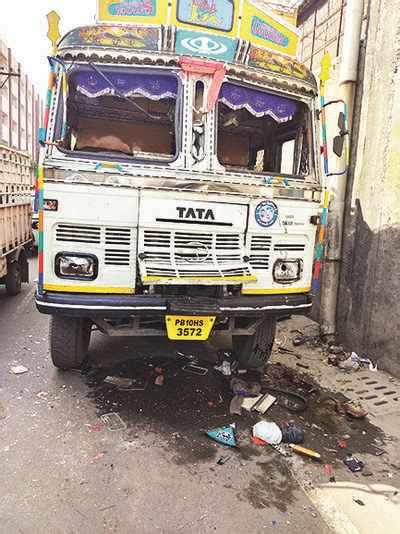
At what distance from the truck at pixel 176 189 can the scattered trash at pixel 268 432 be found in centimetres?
86

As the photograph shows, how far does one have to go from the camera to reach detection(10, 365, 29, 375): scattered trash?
A: 4.18 m

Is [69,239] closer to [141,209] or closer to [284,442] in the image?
[141,209]

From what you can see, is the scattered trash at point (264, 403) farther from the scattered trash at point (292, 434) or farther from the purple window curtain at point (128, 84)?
the purple window curtain at point (128, 84)

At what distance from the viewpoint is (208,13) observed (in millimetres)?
3455

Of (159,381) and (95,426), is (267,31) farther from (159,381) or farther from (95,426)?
(95,426)

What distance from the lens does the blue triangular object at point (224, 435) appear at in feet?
10.2

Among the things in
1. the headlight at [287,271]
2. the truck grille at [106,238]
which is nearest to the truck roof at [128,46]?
the truck grille at [106,238]

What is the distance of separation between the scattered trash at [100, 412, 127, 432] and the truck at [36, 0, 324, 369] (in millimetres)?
698

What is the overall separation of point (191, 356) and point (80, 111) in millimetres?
3035

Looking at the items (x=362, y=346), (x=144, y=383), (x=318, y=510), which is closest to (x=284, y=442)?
(x=318, y=510)

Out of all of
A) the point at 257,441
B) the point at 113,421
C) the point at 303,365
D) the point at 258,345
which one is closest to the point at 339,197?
the point at 303,365

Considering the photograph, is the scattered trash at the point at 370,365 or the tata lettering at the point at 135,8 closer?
the tata lettering at the point at 135,8

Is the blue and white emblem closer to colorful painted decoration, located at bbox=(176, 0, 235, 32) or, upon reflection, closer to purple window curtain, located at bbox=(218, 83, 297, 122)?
purple window curtain, located at bbox=(218, 83, 297, 122)

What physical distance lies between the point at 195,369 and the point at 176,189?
2.14m
